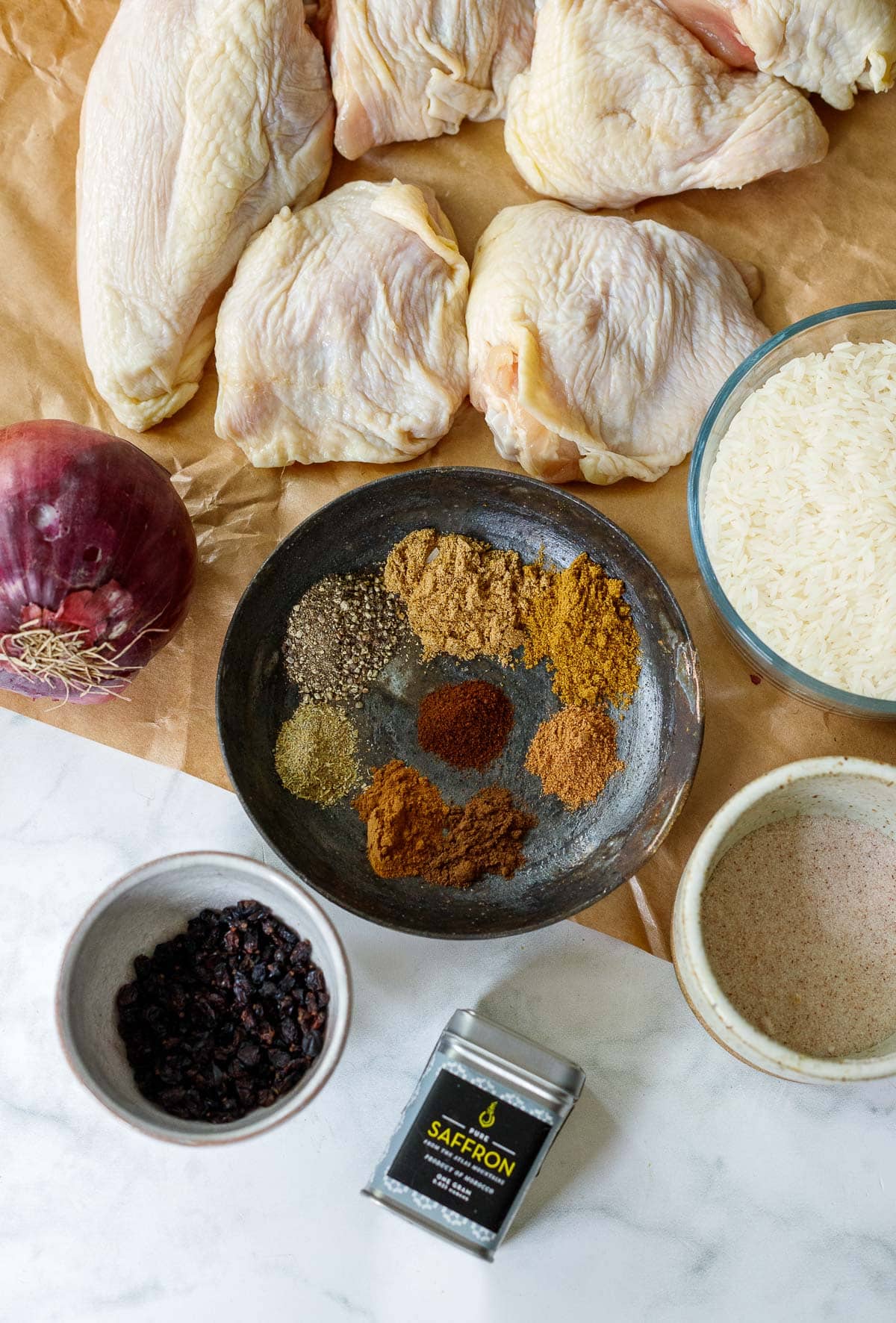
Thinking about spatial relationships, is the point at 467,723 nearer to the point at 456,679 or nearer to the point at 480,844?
the point at 456,679

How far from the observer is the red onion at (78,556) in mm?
1496

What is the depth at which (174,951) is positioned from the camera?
1630 mm

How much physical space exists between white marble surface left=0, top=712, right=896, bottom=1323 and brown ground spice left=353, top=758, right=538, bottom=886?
0.49 ft

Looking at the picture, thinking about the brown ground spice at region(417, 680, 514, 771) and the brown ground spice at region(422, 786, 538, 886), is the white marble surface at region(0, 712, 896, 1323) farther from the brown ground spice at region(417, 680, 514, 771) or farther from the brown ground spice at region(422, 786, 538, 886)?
the brown ground spice at region(417, 680, 514, 771)

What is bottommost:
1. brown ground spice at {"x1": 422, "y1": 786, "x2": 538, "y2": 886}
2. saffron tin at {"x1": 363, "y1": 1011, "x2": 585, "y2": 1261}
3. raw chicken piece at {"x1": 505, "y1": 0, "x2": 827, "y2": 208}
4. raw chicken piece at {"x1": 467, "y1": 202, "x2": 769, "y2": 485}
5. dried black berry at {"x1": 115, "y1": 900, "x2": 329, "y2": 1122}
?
saffron tin at {"x1": 363, "y1": 1011, "x2": 585, "y2": 1261}

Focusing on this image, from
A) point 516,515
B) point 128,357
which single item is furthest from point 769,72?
point 128,357

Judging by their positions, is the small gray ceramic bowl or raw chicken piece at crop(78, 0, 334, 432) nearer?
the small gray ceramic bowl

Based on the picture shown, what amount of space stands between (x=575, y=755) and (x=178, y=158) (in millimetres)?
1183

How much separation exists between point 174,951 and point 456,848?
483 mm

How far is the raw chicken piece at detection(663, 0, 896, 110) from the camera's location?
163 cm

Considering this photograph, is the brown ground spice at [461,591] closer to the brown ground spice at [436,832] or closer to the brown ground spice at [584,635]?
the brown ground spice at [584,635]

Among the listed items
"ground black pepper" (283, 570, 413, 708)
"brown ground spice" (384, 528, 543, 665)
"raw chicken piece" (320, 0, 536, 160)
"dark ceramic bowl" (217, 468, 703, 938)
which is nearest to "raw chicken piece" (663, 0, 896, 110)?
"raw chicken piece" (320, 0, 536, 160)

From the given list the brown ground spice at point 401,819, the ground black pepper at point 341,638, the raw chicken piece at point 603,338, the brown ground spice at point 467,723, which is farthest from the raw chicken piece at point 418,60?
the brown ground spice at point 401,819

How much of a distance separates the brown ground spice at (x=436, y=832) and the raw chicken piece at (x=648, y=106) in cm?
109
